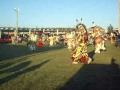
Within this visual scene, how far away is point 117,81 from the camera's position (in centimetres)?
990

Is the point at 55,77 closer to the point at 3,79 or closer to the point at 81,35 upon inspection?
the point at 3,79

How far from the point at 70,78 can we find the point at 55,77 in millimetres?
635

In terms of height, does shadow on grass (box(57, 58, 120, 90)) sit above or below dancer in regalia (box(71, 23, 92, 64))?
below

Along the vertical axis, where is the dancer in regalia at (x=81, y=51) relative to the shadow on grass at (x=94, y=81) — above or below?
above

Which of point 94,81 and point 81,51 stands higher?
point 81,51

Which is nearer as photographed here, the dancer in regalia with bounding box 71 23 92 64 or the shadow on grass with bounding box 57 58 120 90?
the shadow on grass with bounding box 57 58 120 90

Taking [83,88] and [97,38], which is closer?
[83,88]

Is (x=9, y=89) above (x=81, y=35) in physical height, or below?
below

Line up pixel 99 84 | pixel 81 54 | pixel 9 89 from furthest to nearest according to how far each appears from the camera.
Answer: pixel 81 54 < pixel 99 84 < pixel 9 89

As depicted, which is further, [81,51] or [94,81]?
[81,51]

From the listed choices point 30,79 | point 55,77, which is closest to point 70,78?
point 55,77

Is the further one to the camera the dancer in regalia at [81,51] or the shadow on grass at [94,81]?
the dancer in regalia at [81,51]

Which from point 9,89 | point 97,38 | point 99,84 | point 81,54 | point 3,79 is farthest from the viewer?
point 97,38

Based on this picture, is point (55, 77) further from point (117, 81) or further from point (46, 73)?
point (117, 81)
